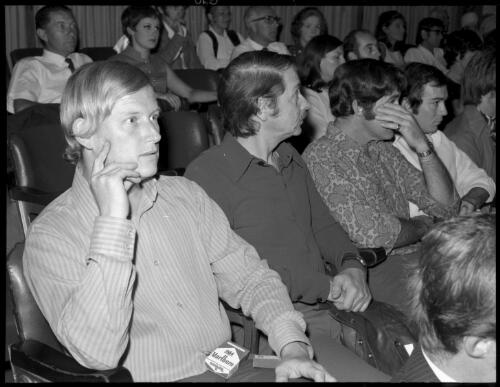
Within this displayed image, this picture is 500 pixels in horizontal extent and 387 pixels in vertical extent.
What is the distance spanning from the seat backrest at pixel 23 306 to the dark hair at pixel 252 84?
0.94 m

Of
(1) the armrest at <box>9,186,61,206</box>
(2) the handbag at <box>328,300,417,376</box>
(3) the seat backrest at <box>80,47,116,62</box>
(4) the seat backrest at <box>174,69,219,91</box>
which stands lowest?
(2) the handbag at <box>328,300,417,376</box>

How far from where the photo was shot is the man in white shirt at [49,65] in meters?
4.19

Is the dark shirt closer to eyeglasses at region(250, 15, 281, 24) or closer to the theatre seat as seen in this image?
the theatre seat

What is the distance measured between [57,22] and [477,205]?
2.91 metres

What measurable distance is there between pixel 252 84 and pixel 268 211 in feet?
1.47

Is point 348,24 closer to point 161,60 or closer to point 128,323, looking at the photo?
point 161,60

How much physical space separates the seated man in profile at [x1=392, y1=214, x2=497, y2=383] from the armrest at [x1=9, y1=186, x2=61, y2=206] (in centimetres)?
164

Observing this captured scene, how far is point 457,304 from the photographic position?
1140 mm

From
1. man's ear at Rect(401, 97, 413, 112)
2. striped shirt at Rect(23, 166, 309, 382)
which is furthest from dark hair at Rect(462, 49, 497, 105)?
striped shirt at Rect(23, 166, 309, 382)

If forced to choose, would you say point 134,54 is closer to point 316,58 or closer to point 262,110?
point 316,58

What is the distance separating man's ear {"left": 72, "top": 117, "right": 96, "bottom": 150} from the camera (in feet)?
5.30

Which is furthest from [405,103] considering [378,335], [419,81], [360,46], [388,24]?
[388,24]

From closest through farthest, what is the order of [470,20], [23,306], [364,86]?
[23,306]
[364,86]
[470,20]

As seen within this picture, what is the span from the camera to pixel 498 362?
112 cm
